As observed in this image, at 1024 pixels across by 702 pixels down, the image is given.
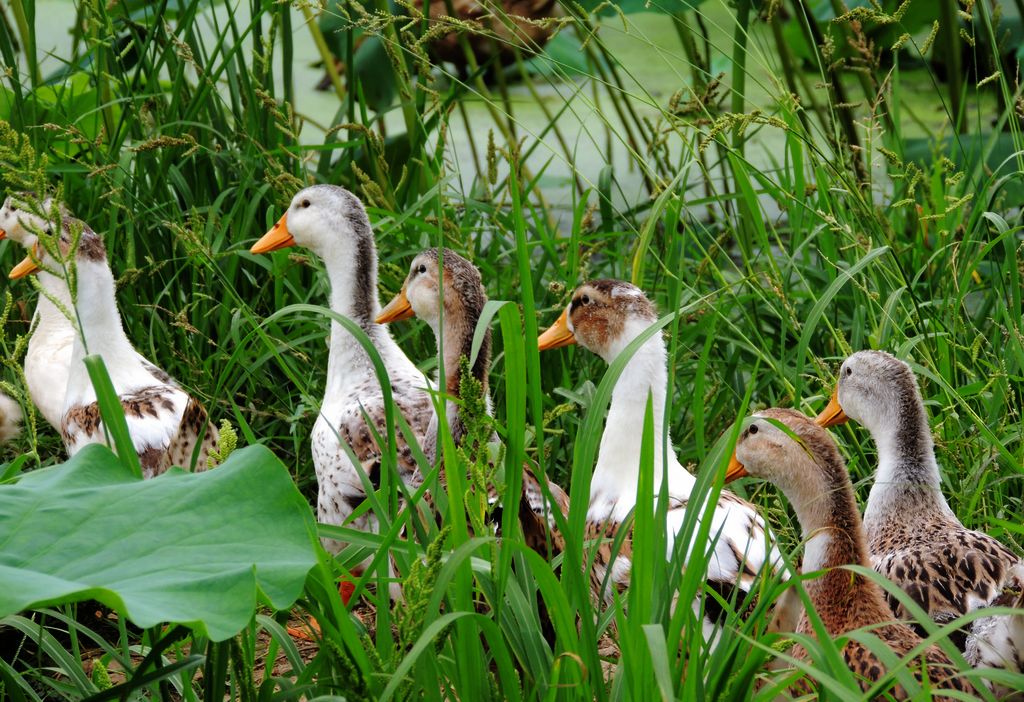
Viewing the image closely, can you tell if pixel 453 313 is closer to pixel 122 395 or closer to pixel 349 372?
pixel 349 372

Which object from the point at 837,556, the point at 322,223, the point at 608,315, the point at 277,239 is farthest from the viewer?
the point at 277,239

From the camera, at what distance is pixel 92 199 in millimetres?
4434

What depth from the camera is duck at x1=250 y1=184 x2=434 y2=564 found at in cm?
350

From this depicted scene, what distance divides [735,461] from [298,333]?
1626mm

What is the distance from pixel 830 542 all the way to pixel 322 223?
190 cm

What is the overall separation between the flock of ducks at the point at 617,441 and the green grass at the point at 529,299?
120 mm

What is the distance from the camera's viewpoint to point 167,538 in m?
1.87

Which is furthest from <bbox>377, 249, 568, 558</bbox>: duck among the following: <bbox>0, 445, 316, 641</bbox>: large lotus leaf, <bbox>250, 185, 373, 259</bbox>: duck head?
<bbox>0, 445, 316, 641</bbox>: large lotus leaf

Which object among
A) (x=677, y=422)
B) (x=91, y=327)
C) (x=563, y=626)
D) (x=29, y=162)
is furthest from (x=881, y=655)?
(x=91, y=327)

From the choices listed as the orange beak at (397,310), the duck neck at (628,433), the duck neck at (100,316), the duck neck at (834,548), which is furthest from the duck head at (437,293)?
the duck neck at (834,548)

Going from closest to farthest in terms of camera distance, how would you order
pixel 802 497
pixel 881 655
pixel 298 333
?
1. pixel 881 655
2. pixel 802 497
3. pixel 298 333

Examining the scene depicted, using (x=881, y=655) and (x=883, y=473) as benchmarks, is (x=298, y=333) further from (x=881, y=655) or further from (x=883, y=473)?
(x=881, y=655)

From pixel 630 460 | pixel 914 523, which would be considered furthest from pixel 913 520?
pixel 630 460

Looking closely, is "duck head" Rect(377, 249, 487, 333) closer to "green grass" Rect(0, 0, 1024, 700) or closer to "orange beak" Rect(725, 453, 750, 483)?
"green grass" Rect(0, 0, 1024, 700)
